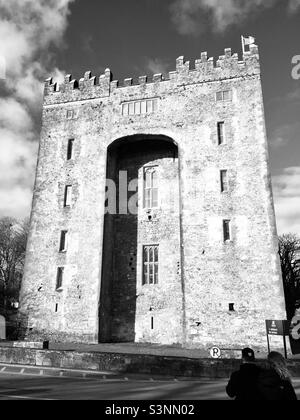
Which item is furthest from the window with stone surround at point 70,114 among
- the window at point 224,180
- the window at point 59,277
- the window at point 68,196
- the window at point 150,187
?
the window at point 224,180

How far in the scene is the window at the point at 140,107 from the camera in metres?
25.2

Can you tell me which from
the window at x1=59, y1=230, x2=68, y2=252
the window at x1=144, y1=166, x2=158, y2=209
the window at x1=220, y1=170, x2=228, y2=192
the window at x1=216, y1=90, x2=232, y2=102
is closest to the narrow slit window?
the window at x1=144, y1=166, x2=158, y2=209

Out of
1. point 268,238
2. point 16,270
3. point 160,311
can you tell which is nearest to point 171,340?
point 160,311

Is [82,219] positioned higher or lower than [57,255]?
higher

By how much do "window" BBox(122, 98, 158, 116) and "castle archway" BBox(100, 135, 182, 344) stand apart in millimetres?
1984

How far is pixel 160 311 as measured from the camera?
2228cm

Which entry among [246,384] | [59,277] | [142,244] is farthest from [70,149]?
[246,384]

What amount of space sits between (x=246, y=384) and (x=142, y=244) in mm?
20431

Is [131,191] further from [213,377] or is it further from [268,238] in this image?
[213,377]

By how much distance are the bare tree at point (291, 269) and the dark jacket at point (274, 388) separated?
134 feet

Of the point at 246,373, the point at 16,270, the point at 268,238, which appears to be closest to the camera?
the point at 246,373

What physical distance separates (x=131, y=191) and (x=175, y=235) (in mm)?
Answer: 4919

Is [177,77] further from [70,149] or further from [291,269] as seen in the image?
[291,269]
